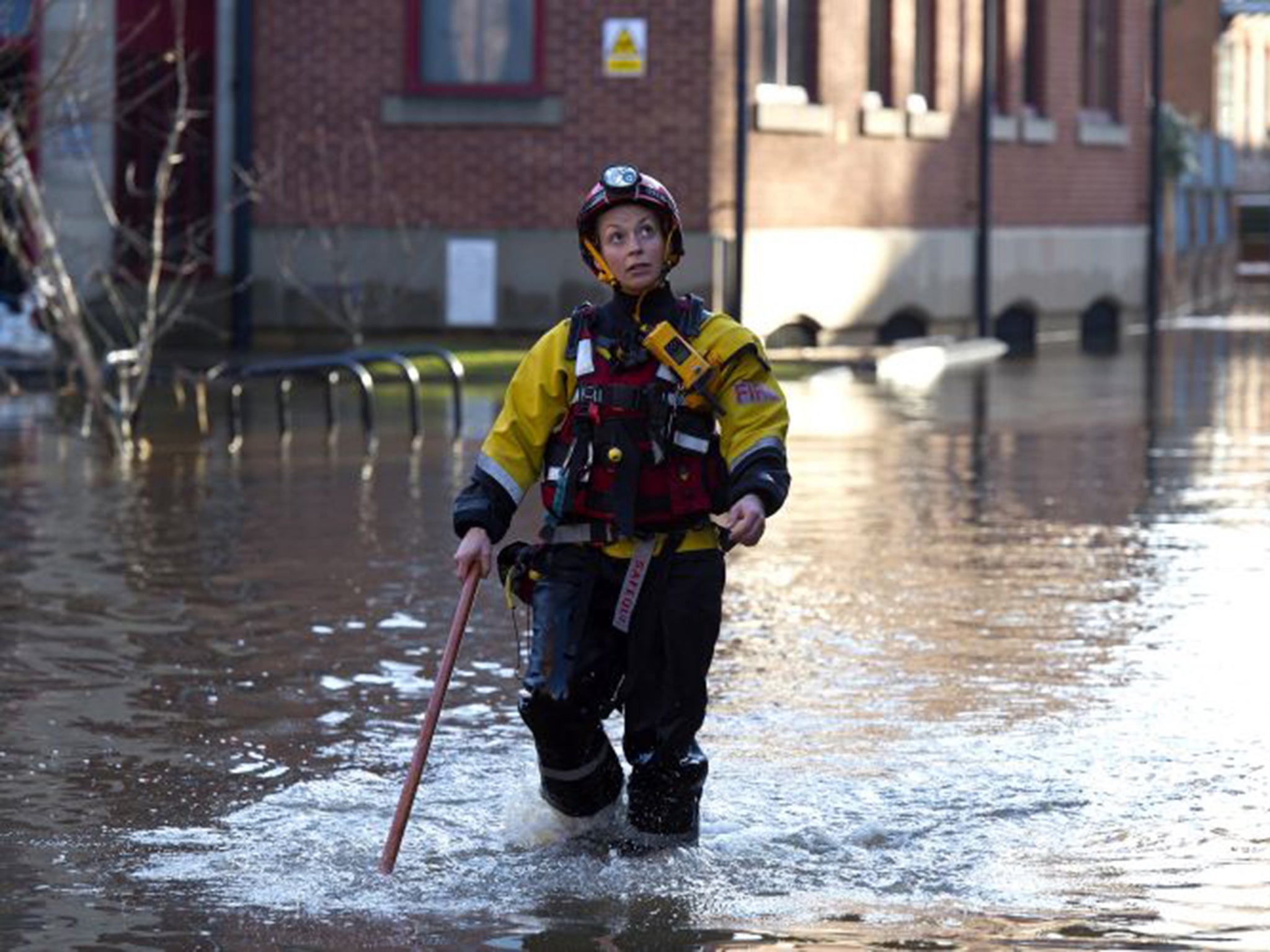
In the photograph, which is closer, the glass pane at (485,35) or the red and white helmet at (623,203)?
the red and white helmet at (623,203)

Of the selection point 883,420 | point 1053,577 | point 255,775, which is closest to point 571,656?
point 255,775

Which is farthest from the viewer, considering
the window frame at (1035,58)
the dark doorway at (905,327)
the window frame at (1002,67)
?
the window frame at (1035,58)

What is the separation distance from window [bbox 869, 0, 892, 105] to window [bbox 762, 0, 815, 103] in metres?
1.71

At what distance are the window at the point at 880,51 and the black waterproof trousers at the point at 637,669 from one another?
24.9 metres

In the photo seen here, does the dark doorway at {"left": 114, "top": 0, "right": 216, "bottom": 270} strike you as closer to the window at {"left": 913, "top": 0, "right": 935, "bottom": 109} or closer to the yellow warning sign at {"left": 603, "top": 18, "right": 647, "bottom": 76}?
the yellow warning sign at {"left": 603, "top": 18, "right": 647, "bottom": 76}

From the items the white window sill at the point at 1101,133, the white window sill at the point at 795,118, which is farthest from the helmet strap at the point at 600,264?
the white window sill at the point at 1101,133

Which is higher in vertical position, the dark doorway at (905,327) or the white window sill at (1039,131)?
the white window sill at (1039,131)

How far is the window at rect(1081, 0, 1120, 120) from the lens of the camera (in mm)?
37812

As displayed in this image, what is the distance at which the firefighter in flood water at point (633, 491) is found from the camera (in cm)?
731

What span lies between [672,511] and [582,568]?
0.25m

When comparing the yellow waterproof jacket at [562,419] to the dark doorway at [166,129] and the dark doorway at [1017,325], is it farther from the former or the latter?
the dark doorway at [1017,325]

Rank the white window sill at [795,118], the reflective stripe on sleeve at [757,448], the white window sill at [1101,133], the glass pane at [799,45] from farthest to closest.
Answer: the white window sill at [1101,133]
the glass pane at [799,45]
the white window sill at [795,118]
the reflective stripe on sleeve at [757,448]

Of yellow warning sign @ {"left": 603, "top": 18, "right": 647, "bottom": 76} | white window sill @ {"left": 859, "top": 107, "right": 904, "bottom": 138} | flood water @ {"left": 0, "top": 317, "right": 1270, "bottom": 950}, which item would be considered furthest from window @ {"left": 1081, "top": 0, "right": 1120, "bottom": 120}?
flood water @ {"left": 0, "top": 317, "right": 1270, "bottom": 950}

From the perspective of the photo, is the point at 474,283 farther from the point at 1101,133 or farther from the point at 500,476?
the point at 500,476
